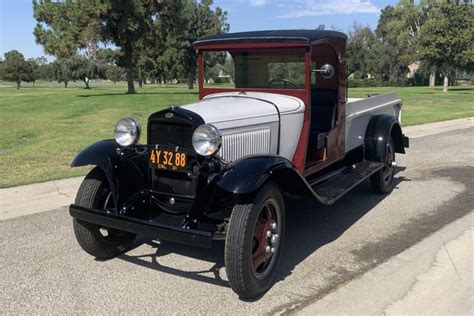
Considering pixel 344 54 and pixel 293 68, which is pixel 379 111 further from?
pixel 293 68

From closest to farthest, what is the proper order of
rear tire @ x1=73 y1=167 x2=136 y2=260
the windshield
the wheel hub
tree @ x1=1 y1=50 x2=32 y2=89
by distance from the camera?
the wheel hub → rear tire @ x1=73 y1=167 x2=136 y2=260 → the windshield → tree @ x1=1 y1=50 x2=32 y2=89

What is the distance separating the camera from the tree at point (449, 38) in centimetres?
3456

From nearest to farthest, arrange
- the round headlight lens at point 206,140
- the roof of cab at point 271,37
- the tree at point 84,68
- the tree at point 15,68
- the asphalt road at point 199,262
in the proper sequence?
the asphalt road at point 199,262
the round headlight lens at point 206,140
the roof of cab at point 271,37
the tree at point 84,68
the tree at point 15,68

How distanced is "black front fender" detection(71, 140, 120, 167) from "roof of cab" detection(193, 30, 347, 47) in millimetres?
1587

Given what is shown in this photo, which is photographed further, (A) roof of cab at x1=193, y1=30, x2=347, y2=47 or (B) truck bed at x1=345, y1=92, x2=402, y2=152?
(B) truck bed at x1=345, y1=92, x2=402, y2=152

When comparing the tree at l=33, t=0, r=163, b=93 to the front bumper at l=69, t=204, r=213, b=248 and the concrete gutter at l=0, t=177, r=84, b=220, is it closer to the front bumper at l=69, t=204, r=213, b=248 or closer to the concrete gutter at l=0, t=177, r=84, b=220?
the concrete gutter at l=0, t=177, r=84, b=220

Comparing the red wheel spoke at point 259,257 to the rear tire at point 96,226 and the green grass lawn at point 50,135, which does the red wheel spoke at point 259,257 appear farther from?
the green grass lawn at point 50,135

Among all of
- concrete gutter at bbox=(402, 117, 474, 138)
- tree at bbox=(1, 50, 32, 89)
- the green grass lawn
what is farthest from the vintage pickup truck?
tree at bbox=(1, 50, 32, 89)

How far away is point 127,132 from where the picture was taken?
4043 mm

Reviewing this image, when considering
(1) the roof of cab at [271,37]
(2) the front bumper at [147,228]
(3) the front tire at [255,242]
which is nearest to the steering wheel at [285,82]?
(1) the roof of cab at [271,37]

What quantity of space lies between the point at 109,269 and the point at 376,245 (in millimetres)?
2566

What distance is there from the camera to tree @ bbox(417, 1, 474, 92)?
3456 centimetres

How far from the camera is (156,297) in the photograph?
3439 millimetres

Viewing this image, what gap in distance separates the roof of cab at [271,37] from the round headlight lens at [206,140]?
62.0 inches
